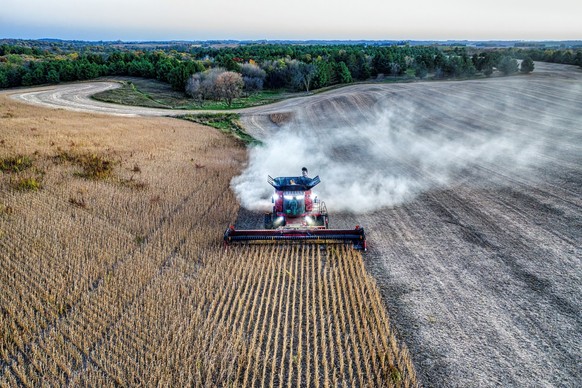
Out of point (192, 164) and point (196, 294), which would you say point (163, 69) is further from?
point (196, 294)

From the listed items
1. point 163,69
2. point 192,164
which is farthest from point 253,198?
point 163,69

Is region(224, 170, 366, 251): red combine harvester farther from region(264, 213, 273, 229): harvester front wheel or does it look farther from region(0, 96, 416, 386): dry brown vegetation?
region(0, 96, 416, 386): dry brown vegetation

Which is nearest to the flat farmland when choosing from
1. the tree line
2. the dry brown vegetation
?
the dry brown vegetation

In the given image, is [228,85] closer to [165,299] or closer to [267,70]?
[267,70]

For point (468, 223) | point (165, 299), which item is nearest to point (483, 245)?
point (468, 223)

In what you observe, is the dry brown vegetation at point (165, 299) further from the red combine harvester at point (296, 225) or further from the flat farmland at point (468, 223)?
the flat farmland at point (468, 223)

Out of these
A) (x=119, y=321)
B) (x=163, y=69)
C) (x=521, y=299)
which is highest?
(x=163, y=69)
